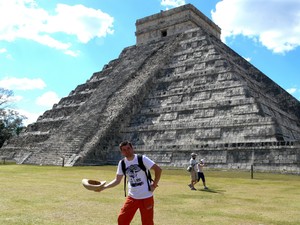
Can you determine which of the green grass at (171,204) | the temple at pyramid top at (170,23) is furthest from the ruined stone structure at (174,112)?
the green grass at (171,204)

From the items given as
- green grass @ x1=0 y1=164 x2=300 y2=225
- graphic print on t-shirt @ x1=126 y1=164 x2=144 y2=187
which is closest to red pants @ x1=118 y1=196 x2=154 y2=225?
graphic print on t-shirt @ x1=126 y1=164 x2=144 y2=187

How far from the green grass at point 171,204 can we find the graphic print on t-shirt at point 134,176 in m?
1.98

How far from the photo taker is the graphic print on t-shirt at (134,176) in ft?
18.4

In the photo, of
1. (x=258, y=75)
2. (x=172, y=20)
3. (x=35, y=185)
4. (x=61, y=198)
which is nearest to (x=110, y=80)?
(x=172, y=20)

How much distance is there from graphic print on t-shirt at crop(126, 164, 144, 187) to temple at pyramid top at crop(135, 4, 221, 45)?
2852cm

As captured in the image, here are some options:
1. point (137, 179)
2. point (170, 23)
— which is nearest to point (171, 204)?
point (137, 179)

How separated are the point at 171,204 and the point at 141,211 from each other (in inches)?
168

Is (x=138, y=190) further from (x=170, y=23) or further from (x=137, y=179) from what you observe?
(x=170, y=23)

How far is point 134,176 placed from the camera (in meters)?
5.62

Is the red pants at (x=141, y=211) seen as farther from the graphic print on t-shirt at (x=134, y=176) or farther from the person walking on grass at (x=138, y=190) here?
the graphic print on t-shirt at (x=134, y=176)

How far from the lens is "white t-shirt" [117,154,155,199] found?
5.54 m

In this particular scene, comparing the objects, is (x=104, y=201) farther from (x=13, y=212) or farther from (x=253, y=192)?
(x=253, y=192)

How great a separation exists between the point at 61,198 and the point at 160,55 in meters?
22.4

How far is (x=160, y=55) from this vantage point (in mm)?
31016
